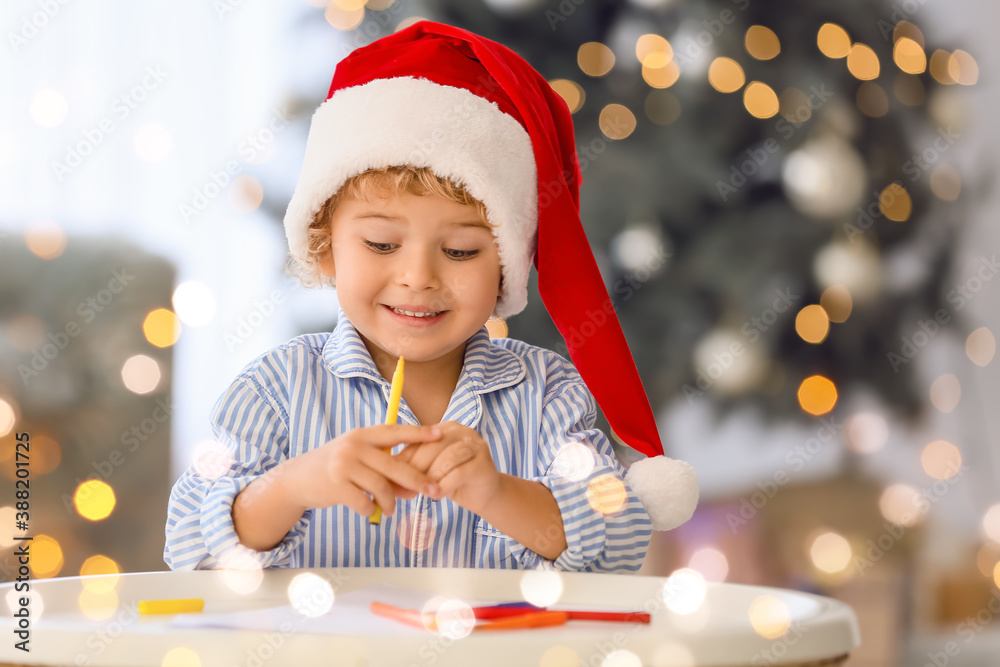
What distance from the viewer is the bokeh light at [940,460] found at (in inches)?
77.2

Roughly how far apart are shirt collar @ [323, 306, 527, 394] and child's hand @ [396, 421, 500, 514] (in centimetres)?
21

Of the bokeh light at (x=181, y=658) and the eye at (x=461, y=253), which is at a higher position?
the eye at (x=461, y=253)

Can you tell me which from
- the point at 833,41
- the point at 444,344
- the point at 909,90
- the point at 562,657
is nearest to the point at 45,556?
the point at 444,344

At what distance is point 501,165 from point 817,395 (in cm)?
96

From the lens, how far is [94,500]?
5.28ft

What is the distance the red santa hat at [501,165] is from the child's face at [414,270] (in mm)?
30

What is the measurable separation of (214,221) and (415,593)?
1307 millimetres

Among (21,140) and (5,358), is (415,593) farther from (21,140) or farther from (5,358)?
(21,140)

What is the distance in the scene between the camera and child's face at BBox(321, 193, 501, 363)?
2.53 ft

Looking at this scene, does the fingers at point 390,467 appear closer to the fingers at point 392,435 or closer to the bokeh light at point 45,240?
the fingers at point 392,435

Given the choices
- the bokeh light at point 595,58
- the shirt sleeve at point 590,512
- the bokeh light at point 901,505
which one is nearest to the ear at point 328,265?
the shirt sleeve at point 590,512

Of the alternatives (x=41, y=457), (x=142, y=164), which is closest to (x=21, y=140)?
(x=142, y=164)

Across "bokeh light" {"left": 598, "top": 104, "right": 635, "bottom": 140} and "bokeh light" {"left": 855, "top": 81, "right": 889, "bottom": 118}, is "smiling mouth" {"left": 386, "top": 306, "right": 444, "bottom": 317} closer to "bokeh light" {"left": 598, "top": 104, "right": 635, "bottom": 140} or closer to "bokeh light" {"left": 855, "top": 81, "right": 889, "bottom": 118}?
"bokeh light" {"left": 598, "top": 104, "right": 635, "bottom": 140}

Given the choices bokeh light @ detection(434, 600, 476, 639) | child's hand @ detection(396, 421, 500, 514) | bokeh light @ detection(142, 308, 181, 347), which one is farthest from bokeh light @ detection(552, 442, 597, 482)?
bokeh light @ detection(142, 308, 181, 347)
